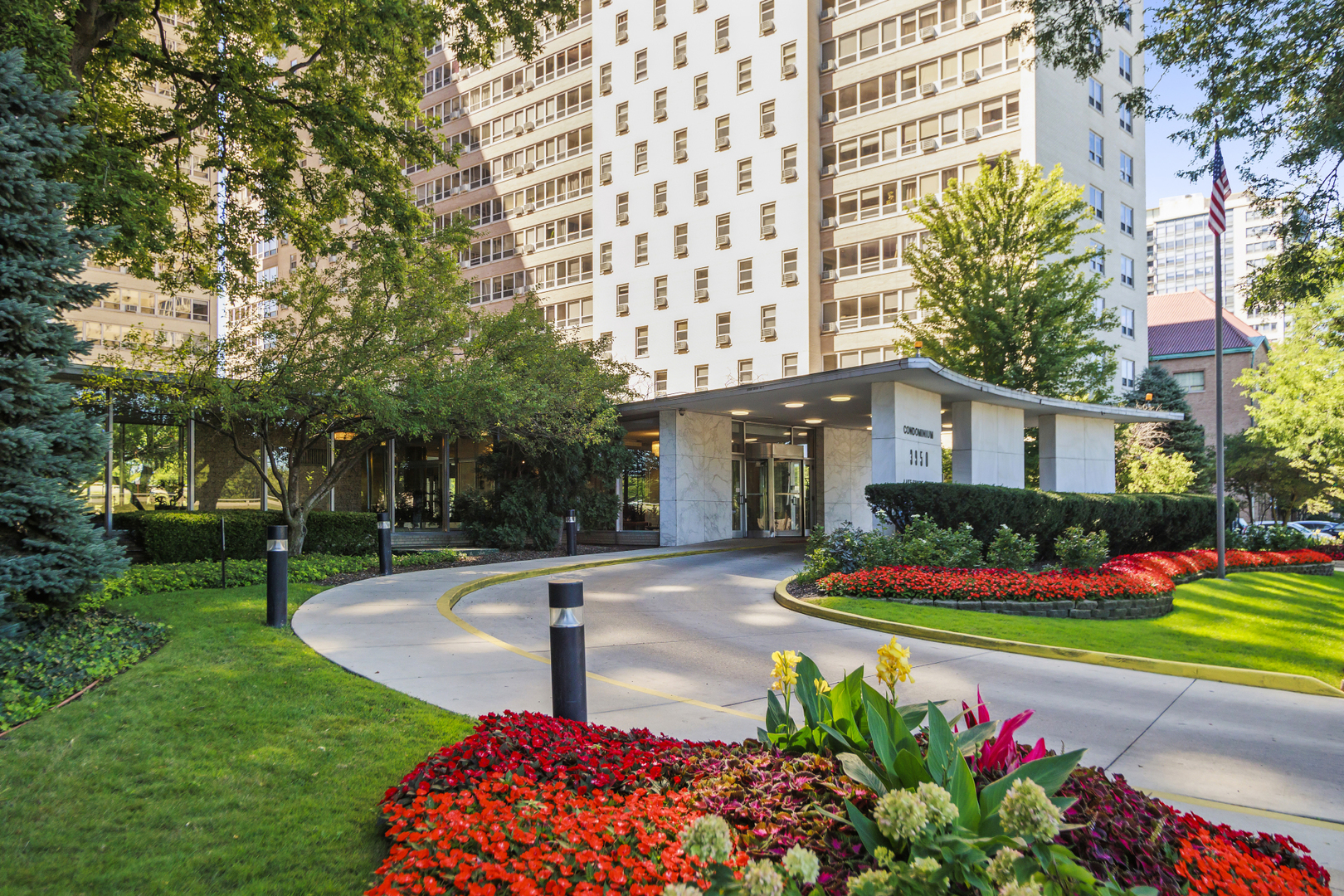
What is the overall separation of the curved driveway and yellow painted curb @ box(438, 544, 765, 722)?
5 cm

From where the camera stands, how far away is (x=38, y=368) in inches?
270

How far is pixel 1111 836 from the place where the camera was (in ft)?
10.1

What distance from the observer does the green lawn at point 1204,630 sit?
878 centimetres

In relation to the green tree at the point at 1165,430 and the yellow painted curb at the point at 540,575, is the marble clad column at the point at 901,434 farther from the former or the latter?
the green tree at the point at 1165,430

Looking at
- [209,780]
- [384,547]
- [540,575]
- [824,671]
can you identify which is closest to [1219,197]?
[824,671]

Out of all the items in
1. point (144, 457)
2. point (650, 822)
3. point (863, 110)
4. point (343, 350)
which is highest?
point (863, 110)

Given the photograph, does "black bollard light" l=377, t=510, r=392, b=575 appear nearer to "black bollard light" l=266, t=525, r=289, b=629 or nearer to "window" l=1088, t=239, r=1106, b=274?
"black bollard light" l=266, t=525, r=289, b=629

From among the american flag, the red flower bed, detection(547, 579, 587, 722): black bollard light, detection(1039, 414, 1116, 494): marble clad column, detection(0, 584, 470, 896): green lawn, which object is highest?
the american flag

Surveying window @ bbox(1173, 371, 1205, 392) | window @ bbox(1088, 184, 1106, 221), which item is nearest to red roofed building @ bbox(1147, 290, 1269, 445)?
window @ bbox(1173, 371, 1205, 392)

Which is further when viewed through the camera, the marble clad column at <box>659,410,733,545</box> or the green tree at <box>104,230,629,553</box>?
the marble clad column at <box>659,410,733,545</box>

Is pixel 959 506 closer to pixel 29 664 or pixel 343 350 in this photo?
pixel 343 350

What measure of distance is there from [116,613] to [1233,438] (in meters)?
54.3

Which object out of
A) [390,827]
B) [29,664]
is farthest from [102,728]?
[390,827]

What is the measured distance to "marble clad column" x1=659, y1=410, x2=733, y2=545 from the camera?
23.2 m
